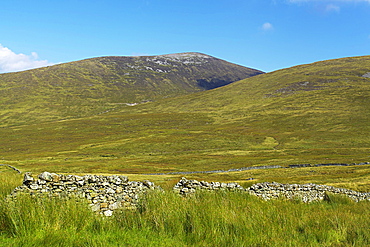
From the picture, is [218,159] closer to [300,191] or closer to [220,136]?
[220,136]

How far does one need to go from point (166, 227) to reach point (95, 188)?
15.5ft

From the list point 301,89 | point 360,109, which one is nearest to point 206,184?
point 360,109

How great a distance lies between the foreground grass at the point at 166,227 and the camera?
25.5 feet

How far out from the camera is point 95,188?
480 inches

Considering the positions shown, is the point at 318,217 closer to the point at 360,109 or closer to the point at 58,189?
the point at 58,189

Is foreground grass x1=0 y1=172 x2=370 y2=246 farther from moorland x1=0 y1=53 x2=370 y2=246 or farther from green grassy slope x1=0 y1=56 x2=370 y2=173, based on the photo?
green grassy slope x1=0 y1=56 x2=370 y2=173

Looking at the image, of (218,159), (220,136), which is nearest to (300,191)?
(218,159)

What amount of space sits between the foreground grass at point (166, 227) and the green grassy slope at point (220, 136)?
53.6m

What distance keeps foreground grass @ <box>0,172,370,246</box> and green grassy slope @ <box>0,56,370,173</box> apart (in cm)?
5360

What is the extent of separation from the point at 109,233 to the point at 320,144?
97858 millimetres

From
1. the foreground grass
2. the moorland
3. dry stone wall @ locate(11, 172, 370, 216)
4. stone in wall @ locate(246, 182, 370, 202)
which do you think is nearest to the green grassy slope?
the moorland

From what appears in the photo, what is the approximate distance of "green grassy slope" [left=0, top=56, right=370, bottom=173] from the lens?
2943 inches

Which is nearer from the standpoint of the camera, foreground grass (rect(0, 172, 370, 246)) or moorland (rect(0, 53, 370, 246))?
foreground grass (rect(0, 172, 370, 246))

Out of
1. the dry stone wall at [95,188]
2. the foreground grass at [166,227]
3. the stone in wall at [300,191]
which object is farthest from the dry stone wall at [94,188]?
the stone in wall at [300,191]
